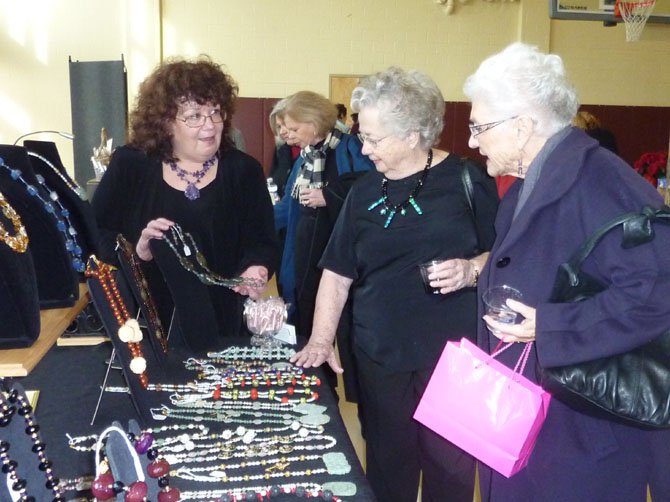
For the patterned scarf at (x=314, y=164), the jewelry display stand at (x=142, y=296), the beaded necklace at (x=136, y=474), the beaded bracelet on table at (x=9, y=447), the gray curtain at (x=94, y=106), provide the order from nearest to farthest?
the beaded necklace at (x=136, y=474), the beaded bracelet on table at (x=9, y=447), the jewelry display stand at (x=142, y=296), the patterned scarf at (x=314, y=164), the gray curtain at (x=94, y=106)

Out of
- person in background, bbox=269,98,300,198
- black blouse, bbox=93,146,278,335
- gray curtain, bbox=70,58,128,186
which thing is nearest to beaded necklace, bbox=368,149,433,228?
black blouse, bbox=93,146,278,335

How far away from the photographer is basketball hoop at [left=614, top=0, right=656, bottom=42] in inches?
218

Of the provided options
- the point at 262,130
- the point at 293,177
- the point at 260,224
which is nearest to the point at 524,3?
the point at 262,130

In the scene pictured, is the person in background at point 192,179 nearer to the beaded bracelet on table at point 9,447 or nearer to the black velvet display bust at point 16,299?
the black velvet display bust at point 16,299

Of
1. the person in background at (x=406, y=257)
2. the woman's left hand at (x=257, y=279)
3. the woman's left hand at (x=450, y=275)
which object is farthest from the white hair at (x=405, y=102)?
the woman's left hand at (x=257, y=279)

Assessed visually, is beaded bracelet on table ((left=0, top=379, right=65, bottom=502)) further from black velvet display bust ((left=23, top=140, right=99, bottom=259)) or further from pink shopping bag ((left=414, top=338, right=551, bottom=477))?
pink shopping bag ((left=414, top=338, right=551, bottom=477))

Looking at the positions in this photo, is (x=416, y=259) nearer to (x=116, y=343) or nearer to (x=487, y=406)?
(x=487, y=406)

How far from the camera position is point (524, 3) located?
8055 millimetres

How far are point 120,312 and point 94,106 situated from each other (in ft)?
18.7

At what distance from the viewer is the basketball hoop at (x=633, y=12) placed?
5.53 meters

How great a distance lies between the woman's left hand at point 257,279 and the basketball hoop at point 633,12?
178 inches

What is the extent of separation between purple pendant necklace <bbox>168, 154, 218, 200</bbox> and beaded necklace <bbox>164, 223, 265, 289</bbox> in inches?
5.9

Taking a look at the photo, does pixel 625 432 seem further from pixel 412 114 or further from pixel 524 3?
pixel 524 3

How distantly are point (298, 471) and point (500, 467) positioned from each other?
15.8 inches
